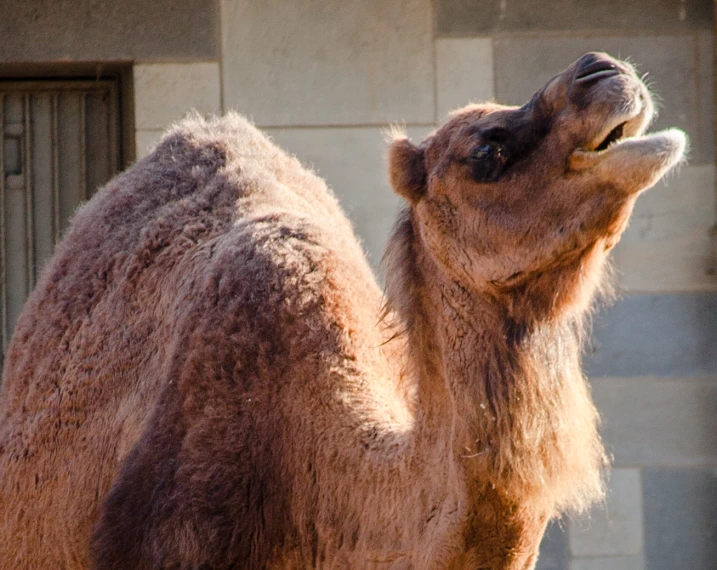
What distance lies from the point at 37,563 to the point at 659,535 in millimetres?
3058

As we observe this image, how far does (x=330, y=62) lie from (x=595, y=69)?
3.12m

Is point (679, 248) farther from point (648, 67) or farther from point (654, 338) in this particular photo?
point (648, 67)

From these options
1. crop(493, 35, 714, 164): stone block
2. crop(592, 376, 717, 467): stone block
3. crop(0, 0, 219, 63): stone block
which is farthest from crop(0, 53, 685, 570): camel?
crop(592, 376, 717, 467): stone block

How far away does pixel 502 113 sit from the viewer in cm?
262

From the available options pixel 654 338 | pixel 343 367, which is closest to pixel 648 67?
pixel 654 338

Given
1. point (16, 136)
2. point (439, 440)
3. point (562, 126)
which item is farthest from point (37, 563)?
point (16, 136)

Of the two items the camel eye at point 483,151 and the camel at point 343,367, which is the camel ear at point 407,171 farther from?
the camel eye at point 483,151

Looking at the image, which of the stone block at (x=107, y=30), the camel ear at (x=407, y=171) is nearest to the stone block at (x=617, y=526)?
the stone block at (x=107, y=30)

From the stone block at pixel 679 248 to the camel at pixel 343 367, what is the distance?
2074 mm

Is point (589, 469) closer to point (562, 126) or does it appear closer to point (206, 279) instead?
point (562, 126)

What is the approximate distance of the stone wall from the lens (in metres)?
5.38

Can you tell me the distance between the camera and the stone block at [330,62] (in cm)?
543

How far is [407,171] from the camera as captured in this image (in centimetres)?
281

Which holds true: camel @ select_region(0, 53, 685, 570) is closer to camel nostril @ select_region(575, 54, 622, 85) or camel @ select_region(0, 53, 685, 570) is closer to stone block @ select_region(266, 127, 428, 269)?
camel nostril @ select_region(575, 54, 622, 85)
